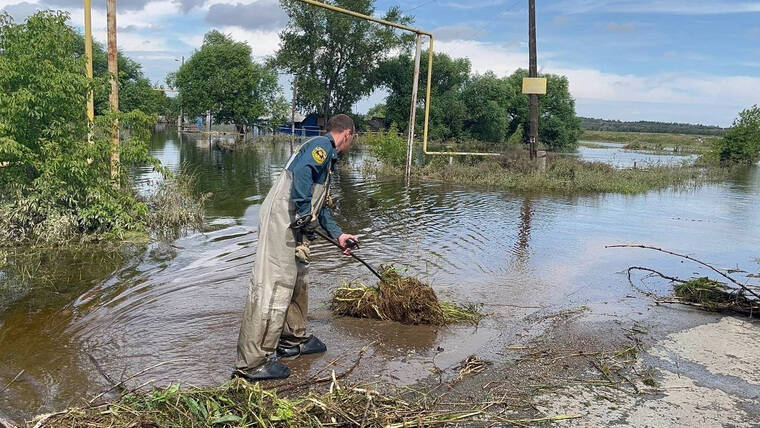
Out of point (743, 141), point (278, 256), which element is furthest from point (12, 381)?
point (743, 141)

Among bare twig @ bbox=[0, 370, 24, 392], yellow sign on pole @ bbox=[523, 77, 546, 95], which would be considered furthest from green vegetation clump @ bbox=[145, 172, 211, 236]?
yellow sign on pole @ bbox=[523, 77, 546, 95]

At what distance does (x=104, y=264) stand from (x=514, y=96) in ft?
150

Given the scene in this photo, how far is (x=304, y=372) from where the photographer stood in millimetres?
4805

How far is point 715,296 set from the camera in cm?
693

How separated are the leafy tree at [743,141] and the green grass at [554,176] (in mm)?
9403

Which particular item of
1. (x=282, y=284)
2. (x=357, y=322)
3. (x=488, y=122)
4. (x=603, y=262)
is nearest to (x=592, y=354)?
(x=357, y=322)

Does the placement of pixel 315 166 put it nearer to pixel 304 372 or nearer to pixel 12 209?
pixel 304 372

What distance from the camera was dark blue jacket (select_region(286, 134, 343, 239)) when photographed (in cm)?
451

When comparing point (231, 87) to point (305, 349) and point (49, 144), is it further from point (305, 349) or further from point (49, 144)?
point (305, 349)

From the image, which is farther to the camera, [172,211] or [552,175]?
[552,175]

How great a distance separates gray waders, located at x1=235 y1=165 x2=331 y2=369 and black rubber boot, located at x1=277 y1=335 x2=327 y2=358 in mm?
492

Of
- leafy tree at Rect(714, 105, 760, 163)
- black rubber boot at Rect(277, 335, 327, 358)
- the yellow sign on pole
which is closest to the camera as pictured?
black rubber boot at Rect(277, 335, 327, 358)

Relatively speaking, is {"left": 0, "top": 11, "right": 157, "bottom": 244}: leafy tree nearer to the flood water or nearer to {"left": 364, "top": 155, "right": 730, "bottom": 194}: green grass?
the flood water

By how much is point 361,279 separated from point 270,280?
3.15 meters
